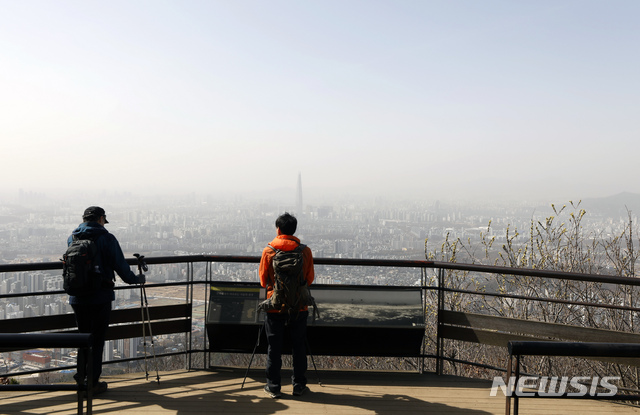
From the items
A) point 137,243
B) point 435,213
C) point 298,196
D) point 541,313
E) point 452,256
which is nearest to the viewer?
point 541,313

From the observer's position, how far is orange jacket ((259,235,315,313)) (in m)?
4.71

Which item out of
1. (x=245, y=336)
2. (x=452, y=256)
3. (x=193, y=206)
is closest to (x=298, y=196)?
(x=193, y=206)

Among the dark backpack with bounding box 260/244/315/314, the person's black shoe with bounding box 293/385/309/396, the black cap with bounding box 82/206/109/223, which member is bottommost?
the person's black shoe with bounding box 293/385/309/396

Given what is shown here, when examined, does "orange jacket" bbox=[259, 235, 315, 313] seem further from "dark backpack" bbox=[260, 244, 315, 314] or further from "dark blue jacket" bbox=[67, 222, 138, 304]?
"dark blue jacket" bbox=[67, 222, 138, 304]

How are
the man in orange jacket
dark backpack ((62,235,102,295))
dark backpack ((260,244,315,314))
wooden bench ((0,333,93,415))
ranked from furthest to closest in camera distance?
the man in orange jacket, dark backpack ((260,244,315,314)), dark backpack ((62,235,102,295)), wooden bench ((0,333,93,415))

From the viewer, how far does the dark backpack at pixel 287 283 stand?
4.63 m

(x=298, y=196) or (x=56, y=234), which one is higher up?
(x=298, y=196)

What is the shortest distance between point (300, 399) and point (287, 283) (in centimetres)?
121

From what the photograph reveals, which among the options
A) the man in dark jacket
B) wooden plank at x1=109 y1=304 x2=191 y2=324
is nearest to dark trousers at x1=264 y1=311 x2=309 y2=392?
wooden plank at x1=109 y1=304 x2=191 y2=324

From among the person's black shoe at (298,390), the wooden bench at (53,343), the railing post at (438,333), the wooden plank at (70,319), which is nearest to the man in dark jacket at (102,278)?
the wooden plank at (70,319)

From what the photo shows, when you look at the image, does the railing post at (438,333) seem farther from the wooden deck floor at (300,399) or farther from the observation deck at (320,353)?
the wooden deck floor at (300,399)

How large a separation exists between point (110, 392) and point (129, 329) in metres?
0.77

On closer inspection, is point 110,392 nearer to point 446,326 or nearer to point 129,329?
point 129,329

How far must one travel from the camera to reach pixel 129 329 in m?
5.54
